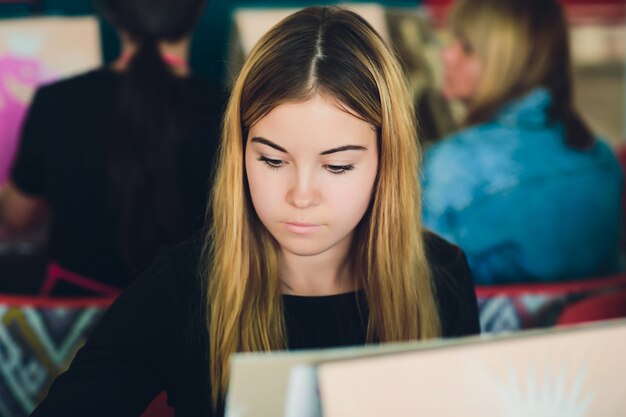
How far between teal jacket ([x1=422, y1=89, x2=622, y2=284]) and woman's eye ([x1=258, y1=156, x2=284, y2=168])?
83 centimetres

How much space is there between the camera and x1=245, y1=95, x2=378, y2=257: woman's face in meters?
0.84

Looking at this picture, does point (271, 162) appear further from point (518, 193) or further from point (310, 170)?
point (518, 193)

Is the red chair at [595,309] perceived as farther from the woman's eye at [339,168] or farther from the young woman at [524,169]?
the woman's eye at [339,168]

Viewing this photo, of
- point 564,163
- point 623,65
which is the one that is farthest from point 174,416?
point 623,65

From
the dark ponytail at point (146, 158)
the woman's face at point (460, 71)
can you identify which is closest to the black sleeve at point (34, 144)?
the dark ponytail at point (146, 158)

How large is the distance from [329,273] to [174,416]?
28 centimetres

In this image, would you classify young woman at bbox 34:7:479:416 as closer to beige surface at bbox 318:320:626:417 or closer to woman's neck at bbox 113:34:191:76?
beige surface at bbox 318:320:626:417

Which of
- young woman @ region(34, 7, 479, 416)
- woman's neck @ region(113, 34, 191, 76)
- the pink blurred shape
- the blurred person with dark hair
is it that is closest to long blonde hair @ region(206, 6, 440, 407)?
young woman @ region(34, 7, 479, 416)

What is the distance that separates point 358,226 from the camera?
3.20 ft

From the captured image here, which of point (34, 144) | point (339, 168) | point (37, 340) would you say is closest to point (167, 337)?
point (339, 168)

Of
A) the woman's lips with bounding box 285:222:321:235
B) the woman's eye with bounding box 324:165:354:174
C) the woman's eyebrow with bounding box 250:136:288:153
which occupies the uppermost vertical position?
the woman's eyebrow with bounding box 250:136:288:153

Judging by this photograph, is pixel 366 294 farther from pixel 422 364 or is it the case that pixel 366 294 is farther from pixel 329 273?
pixel 422 364

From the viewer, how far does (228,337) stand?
37.2 inches

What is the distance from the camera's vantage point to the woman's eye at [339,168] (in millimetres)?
854
